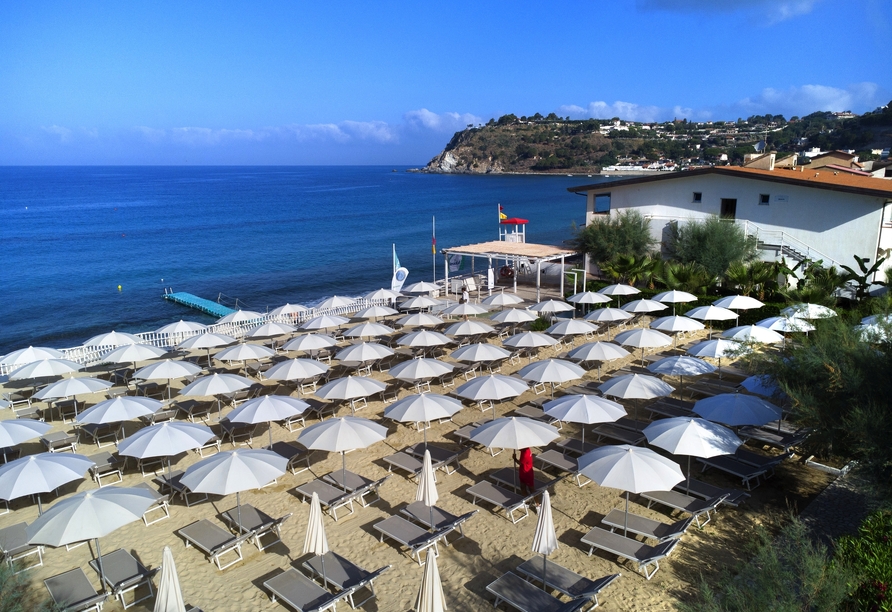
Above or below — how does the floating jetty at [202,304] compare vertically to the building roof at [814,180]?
below

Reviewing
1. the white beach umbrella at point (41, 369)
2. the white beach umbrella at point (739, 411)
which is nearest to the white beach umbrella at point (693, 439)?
the white beach umbrella at point (739, 411)

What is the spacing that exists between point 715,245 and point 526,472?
55.6 ft

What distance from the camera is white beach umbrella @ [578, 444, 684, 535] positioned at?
8047 mm

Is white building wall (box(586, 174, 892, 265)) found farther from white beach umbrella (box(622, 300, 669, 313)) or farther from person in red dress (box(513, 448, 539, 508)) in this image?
person in red dress (box(513, 448, 539, 508))

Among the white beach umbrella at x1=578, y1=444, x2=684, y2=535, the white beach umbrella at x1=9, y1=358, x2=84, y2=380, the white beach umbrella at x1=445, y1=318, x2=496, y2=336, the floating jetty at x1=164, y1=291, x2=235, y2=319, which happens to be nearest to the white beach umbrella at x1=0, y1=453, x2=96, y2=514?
the white beach umbrella at x1=9, y1=358, x2=84, y2=380

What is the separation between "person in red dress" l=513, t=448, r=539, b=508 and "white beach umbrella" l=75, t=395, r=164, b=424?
23.9 ft

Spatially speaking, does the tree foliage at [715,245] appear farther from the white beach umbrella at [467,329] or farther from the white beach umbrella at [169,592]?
the white beach umbrella at [169,592]

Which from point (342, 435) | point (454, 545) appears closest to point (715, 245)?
point (454, 545)

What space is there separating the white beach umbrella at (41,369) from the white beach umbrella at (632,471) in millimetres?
12414

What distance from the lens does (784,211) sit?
24078 mm

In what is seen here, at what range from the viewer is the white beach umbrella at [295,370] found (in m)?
13.8

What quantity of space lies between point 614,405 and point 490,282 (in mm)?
16311

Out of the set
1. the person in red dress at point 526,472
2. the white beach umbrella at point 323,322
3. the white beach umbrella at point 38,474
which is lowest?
the person in red dress at point 526,472

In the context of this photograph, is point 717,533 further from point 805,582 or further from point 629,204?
point 629,204
